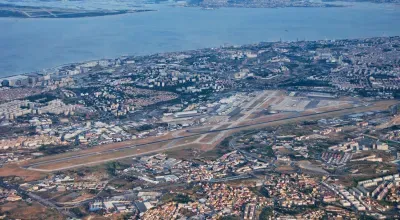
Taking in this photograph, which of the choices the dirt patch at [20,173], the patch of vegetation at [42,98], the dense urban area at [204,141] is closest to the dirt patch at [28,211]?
the dense urban area at [204,141]

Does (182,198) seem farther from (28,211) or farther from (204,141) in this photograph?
(204,141)

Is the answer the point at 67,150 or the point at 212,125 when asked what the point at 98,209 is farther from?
the point at 212,125

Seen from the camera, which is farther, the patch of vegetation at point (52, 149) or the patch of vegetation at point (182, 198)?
the patch of vegetation at point (52, 149)

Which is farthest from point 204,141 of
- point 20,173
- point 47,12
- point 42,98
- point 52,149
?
point 47,12

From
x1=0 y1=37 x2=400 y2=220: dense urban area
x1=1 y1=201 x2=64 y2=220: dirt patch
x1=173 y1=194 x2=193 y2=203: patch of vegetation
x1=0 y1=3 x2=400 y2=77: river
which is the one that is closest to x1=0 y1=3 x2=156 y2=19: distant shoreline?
x1=0 y1=3 x2=400 y2=77: river

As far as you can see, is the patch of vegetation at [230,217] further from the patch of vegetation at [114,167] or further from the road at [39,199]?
the patch of vegetation at [114,167]

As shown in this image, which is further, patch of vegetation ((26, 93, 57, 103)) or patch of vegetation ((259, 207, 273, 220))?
patch of vegetation ((26, 93, 57, 103))

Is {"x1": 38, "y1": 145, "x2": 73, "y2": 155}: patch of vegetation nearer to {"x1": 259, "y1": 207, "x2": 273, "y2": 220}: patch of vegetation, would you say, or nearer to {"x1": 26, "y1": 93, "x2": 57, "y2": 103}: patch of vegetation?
{"x1": 26, "y1": 93, "x2": 57, "y2": 103}: patch of vegetation
